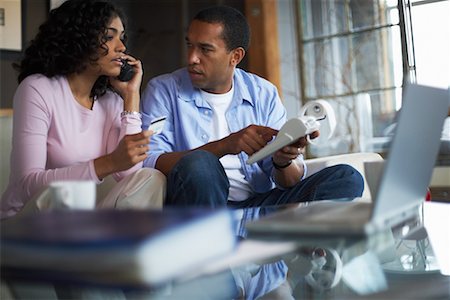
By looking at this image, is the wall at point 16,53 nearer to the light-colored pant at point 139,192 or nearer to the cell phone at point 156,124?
the light-colored pant at point 139,192

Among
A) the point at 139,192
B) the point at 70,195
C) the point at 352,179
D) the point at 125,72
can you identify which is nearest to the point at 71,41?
the point at 125,72

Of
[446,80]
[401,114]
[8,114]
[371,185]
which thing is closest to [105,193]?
[8,114]

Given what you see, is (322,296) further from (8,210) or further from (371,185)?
(8,210)

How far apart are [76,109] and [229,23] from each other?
0.74 m

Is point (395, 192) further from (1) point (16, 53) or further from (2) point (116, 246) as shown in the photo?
(1) point (16, 53)

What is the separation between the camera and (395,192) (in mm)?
866

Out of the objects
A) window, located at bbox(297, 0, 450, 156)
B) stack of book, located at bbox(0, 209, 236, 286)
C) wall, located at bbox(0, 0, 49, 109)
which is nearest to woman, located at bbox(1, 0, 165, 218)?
stack of book, located at bbox(0, 209, 236, 286)

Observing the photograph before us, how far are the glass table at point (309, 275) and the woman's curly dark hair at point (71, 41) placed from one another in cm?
105

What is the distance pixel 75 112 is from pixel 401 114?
1.21 m

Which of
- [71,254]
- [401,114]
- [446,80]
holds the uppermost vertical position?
[446,80]

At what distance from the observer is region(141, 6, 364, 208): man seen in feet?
5.73

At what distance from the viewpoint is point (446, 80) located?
4117 mm

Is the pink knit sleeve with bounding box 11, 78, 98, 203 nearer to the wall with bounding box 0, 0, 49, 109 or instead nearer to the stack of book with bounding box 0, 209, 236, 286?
the stack of book with bounding box 0, 209, 236, 286

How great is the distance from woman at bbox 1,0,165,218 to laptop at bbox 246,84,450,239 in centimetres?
76
